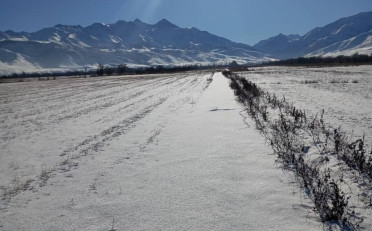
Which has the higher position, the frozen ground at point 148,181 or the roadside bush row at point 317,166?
the roadside bush row at point 317,166

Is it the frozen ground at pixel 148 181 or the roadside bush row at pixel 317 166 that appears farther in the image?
the frozen ground at pixel 148 181

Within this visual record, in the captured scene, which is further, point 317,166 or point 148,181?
point 317,166

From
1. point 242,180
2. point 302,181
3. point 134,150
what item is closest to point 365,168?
point 302,181

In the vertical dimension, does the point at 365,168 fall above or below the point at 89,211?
above

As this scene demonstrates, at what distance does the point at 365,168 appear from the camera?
605 cm

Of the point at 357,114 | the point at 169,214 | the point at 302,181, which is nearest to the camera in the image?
the point at 169,214

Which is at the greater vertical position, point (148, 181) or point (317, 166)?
point (317, 166)

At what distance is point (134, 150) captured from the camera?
8.73m

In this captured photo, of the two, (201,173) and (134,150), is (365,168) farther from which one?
(134,150)

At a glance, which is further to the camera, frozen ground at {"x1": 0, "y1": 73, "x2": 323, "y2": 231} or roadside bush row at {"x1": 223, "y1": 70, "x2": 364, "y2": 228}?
frozen ground at {"x1": 0, "y1": 73, "x2": 323, "y2": 231}

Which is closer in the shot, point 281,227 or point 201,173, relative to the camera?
point 281,227

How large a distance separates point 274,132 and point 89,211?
23.1 ft

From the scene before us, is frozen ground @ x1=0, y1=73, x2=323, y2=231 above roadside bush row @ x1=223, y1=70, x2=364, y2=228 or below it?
below

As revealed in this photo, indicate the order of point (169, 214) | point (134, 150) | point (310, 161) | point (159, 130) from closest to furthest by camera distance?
point (169, 214)
point (310, 161)
point (134, 150)
point (159, 130)
